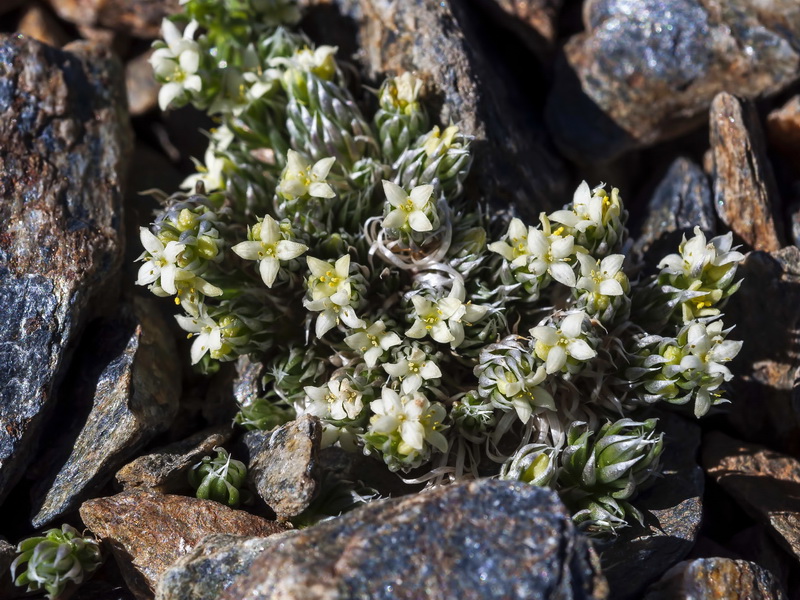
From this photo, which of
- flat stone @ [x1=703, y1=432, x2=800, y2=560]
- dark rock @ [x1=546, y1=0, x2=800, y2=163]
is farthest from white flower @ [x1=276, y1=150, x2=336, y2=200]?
flat stone @ [x1=703, y1=432, x2=800, y2=560]

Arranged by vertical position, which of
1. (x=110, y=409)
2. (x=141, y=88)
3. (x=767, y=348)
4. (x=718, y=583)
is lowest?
(x=718, y=583)

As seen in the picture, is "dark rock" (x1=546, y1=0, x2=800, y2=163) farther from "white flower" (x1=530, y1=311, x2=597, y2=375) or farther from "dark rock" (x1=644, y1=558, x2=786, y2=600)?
"dark rock" (x1=644, y1=558, x2=786, y2=600)

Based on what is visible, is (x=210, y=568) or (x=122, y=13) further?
(x=122, y=13)

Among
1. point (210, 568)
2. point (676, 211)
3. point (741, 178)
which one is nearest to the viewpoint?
point (210, 568)

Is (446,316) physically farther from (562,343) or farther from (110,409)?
(110,409)

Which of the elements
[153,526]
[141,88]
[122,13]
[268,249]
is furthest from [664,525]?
[122,13]

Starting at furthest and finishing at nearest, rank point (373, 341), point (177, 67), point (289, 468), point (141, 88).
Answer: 1. point (141, 88)
2. point (177, 67)
3. point (373, 341)
4. point (289, 468)
